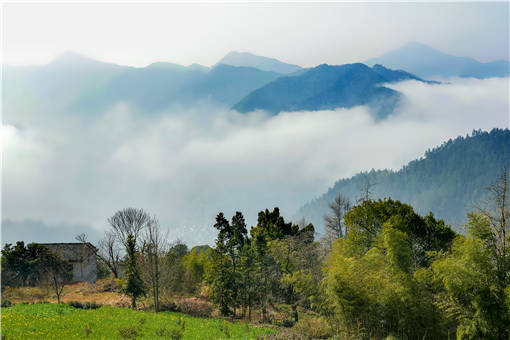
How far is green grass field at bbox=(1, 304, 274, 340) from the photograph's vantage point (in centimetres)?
2003

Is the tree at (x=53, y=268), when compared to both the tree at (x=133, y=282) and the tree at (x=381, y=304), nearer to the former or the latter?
the tree at (x=133, y=282)

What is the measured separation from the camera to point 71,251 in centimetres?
5784

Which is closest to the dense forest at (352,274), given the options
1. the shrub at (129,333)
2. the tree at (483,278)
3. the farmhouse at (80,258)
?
the tree at (483,278)

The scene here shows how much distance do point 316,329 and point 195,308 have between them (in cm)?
1652

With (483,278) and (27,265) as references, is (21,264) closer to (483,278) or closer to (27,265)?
(27,265)

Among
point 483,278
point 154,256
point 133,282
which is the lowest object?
point 133,282

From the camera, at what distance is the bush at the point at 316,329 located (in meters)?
24.4

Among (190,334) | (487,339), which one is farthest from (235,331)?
(487,339)

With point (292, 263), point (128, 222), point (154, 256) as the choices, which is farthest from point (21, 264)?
point (292, 263)

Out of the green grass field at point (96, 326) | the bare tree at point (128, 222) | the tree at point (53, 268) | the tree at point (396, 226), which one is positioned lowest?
the green grass field at point (96, 326)

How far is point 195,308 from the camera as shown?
125 ft

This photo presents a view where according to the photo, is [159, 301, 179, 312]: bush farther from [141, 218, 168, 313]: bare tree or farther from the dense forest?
[141, 218, 168, 313]: bare tree

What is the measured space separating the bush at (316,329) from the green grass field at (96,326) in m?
2.60

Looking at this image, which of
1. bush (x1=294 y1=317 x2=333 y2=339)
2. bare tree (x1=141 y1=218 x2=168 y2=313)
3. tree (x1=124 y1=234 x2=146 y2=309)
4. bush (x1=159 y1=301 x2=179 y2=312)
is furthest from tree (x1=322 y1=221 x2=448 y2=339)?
tree (x1=124 y1=234 x2=146 y2=309)
